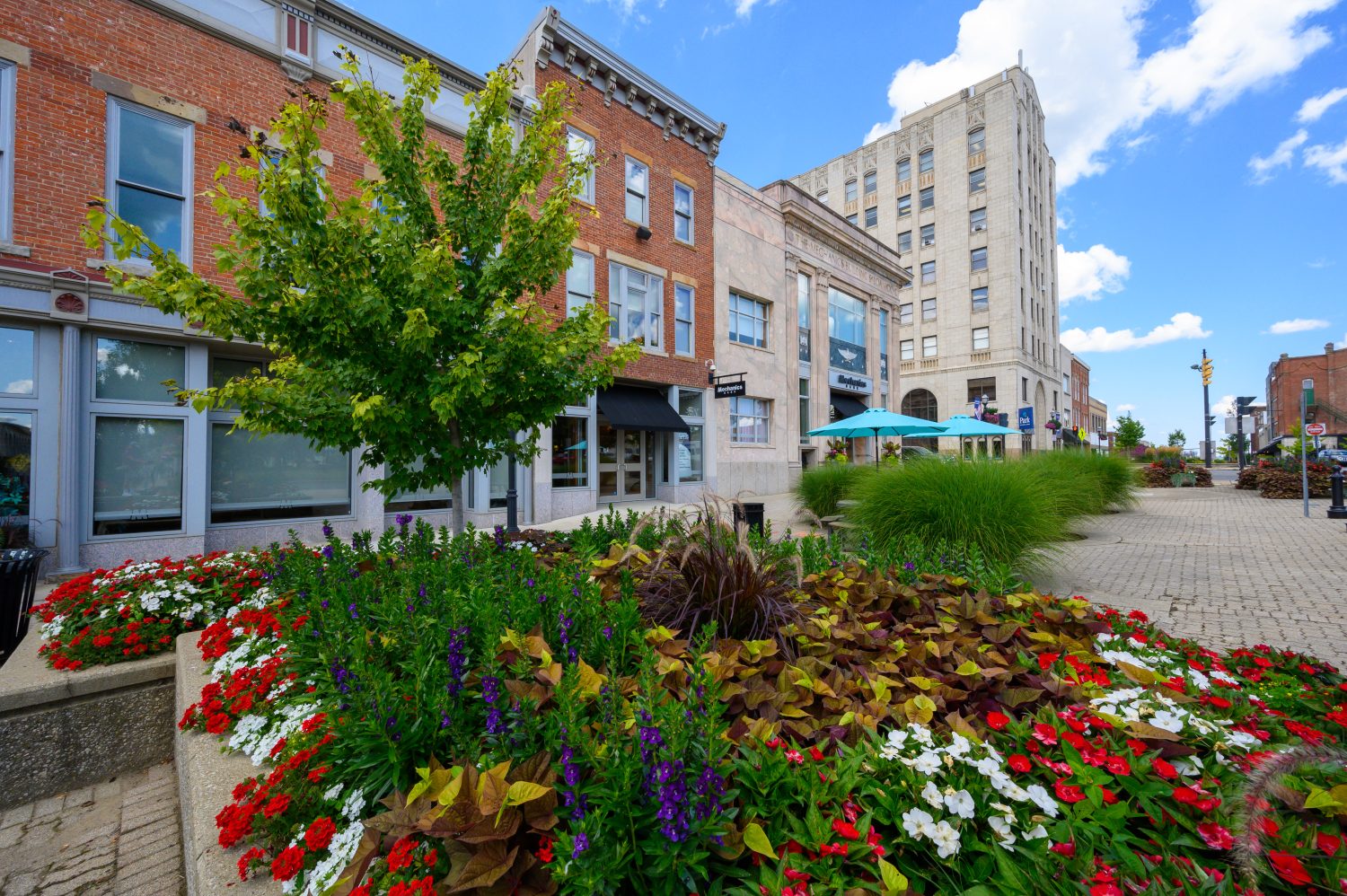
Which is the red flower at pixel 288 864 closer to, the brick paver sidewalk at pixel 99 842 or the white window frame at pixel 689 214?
the brick paver sidewalk at pixel 99 842

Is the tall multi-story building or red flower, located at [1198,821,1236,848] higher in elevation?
the tall multi-story building

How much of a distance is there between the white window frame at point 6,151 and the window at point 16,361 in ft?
4.20

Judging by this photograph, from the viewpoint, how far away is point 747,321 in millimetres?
19641

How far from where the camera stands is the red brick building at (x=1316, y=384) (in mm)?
52812

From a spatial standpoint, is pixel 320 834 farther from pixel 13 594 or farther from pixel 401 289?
pixel 13 594

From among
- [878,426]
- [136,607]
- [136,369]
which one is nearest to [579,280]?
[878,426]

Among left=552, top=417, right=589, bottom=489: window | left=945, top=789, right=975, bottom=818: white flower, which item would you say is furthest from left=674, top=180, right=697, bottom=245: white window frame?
left=945, top=789, right=975, bottom=818: white flower

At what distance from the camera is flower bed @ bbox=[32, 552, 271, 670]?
12.4ft

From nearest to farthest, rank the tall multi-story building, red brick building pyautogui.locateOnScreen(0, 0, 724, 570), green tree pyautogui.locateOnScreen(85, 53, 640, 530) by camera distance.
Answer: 1. green tree pyautogui.locateOnScreen(85, 53, 640, 530)
2. red brick building pyautogui.locateOnScreen(0, 0, 724, 570)
3. the tall multi-story building

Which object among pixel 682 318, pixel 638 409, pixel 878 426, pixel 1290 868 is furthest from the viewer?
pixel 682 318

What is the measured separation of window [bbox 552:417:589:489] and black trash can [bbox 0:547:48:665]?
9.61 m

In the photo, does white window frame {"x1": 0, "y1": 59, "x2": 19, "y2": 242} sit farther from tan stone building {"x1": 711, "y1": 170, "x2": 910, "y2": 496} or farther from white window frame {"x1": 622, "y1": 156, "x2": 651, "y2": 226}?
tan stone building {"x1": 711, "y1": 170, "x2": 910, "y2": 496}

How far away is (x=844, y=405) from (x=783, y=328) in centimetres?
583

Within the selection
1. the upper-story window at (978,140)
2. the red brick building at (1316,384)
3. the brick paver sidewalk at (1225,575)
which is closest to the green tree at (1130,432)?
the red brick building at (1316,384)
